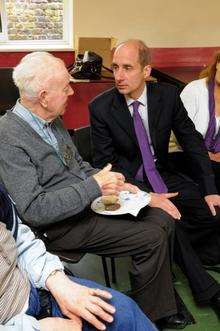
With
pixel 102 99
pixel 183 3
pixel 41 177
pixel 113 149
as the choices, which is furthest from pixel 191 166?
pixel 183 3

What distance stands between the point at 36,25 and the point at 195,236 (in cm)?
272

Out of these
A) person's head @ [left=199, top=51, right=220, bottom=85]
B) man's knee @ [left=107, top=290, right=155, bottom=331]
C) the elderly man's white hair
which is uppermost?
the elderly man's white hair

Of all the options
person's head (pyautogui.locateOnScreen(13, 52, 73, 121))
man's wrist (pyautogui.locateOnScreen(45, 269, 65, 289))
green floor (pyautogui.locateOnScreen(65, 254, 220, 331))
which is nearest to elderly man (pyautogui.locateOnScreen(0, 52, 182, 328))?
person's head (pyautogui.locateOnScreen(13, 52, 73, 121))

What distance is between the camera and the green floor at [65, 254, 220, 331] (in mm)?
1853

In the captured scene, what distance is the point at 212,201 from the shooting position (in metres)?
2.18

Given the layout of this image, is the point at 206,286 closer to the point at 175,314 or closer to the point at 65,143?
the point at 175,314

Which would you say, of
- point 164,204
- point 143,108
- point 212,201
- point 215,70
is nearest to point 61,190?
point 164,204

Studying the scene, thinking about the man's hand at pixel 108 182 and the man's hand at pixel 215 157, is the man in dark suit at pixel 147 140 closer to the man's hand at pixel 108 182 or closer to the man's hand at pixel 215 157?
the man's hand at pixel 215 157

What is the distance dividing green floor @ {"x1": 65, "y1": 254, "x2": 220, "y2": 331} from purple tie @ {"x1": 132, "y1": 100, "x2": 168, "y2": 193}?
0.53 meters

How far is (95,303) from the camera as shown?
1.13 metres

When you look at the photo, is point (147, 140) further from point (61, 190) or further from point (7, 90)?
point (7, 90)

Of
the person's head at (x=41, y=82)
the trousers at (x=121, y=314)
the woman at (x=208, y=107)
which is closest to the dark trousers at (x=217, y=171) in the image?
the woman at (x=208, y=107)

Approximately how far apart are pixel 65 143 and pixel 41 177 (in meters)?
0.26

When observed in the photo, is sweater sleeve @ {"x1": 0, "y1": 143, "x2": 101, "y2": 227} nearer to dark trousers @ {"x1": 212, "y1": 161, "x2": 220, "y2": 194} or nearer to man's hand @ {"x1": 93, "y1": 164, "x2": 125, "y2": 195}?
man's hand @ {"x1": 93, "y1": 164, "x2": 125, "y2": 195}
